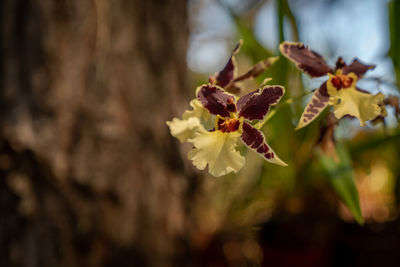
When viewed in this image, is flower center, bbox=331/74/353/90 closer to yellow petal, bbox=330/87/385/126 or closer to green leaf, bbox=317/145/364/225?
yellow petal, bbox=330/87/385/126

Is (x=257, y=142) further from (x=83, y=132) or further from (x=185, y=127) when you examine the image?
(x=83, y=132)

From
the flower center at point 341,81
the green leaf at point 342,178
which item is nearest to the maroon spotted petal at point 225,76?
the flower center at point 341,81

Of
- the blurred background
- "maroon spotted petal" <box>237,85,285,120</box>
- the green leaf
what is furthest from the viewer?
the blurred background

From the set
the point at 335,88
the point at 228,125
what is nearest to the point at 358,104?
the point at 335,88

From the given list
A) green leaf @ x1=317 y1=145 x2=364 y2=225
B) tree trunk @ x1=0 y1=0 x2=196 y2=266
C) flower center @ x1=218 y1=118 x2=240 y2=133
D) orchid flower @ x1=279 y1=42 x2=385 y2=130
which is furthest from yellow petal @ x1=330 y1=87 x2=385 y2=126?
tree trunk @ x1=0 y1=0 x2=196 y2=266

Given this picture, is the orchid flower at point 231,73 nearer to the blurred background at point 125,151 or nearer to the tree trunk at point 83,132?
the blurred background at point 125,151

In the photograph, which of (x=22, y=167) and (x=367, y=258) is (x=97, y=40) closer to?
(x=22, y=167)
